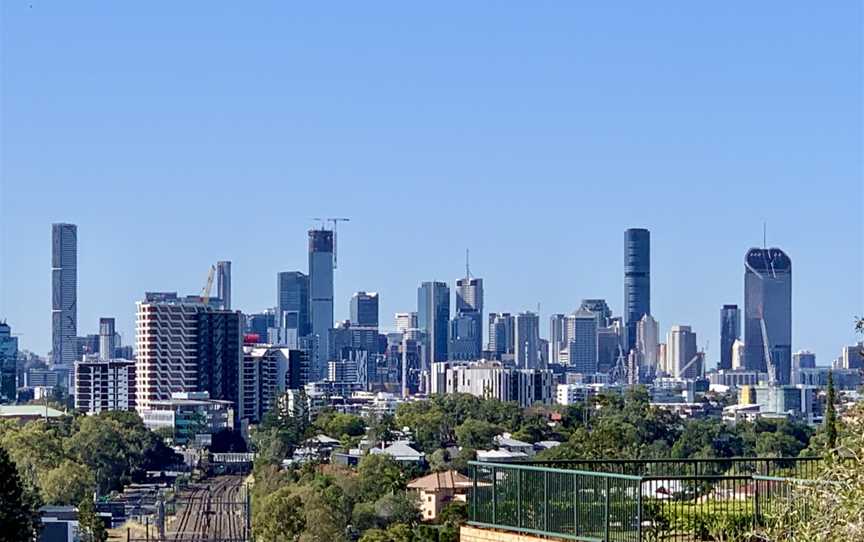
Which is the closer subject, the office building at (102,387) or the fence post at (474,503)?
the fence post at (474,503)

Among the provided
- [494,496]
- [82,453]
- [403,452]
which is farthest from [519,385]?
[494,496]

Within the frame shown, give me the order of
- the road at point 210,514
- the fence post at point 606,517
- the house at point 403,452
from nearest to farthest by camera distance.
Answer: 1. the fence post at point 606,517
2. the road at point 210,514
3. the house at point 403,452

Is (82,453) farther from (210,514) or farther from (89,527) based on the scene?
(89,527)

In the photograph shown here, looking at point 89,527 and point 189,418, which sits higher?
point 189,418

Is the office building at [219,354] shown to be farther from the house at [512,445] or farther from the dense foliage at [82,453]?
the house at [512,445]

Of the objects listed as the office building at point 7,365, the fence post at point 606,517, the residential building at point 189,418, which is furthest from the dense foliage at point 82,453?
the office building at point 7,365
